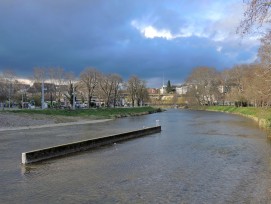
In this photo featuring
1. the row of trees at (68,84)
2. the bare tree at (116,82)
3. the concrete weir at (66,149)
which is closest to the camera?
the concrete weir at (66,149)

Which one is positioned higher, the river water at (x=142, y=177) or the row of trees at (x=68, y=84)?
the row of trees at (x=68, y=84)

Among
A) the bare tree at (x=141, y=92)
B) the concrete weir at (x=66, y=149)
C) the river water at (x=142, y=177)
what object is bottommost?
the river water at (x=142, y=177)

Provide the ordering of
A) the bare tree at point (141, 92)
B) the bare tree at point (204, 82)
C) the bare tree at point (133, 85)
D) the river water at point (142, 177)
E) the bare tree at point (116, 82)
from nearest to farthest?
the river water at point (142, 177) < the bare tree at point (116, 82) < the bare tree at point (133, 85) < the bare tree at point (141, 92) < the bare tree at point (204, 82)

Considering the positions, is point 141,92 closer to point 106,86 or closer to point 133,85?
point 133,85

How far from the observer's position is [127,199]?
48.3 ft

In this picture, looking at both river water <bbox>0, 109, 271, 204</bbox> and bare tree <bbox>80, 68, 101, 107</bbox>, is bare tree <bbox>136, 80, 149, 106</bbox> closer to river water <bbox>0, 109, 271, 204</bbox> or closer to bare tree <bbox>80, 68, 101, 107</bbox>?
bare tree <bbox>80, 68, 101, 107</bbox>

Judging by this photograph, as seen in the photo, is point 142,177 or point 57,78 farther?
point 57,78

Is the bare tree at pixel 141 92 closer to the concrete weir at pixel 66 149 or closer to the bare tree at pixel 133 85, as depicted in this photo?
the bare tree at pixel 133 85

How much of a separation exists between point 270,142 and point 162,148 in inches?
467

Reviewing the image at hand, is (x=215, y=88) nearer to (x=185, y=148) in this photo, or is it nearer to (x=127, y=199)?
(x=185, y=148)

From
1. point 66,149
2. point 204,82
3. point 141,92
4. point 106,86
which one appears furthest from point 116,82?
point 66,149

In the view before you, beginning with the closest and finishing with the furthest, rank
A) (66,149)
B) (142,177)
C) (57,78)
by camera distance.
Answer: (142,177) → (66,149) → (57,78)

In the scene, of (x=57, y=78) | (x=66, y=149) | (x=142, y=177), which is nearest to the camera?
(x=142, y=177)

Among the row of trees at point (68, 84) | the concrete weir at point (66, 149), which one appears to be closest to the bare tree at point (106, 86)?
the row of trees at point (68, 84)
